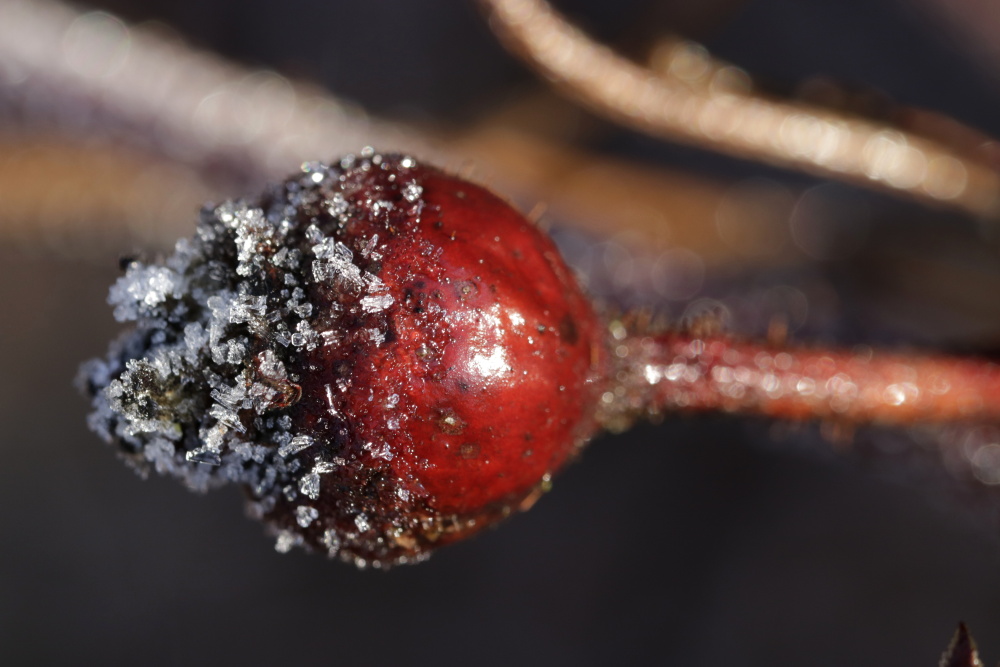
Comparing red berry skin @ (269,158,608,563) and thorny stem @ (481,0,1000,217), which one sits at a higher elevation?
thorny stem @ (481,0,1000,217)

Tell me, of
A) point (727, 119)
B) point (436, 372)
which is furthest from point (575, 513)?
point (436, 372)

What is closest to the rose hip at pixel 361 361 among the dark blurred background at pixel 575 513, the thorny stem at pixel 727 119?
the thorny stem at pixel 727 119

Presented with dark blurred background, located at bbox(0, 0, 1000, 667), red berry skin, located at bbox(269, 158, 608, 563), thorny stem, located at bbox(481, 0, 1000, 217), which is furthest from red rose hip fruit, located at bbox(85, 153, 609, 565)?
dark blurred background, located at bbox(0, 0, 1000, 667)

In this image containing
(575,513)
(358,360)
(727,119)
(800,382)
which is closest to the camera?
(358,360)

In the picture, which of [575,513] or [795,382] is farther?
[575,513]

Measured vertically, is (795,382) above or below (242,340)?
above

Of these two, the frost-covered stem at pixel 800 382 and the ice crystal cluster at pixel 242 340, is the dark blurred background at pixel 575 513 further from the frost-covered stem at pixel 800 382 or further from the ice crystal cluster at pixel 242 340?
the ice crystal cluster at pixel 242 340

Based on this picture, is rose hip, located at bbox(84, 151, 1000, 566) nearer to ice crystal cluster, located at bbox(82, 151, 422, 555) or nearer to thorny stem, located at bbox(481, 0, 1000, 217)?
ice crystal cluster, located at bbox(82, 151, 422, 555)

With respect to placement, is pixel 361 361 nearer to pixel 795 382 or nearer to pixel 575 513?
pixel 795 382
